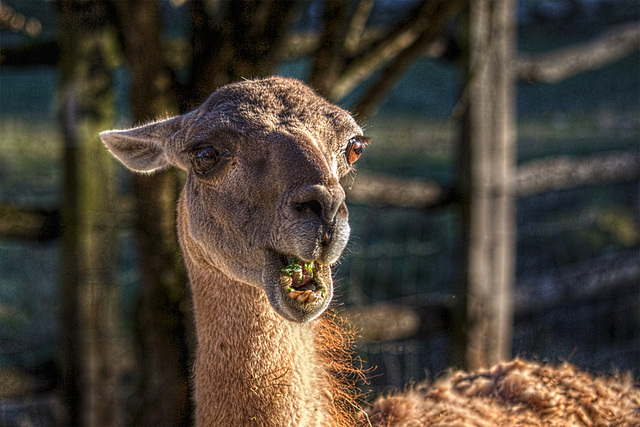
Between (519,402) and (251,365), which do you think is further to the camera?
(519,402)

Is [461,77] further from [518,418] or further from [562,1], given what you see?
[518,418]

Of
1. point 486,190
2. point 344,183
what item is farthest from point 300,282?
point 486,190

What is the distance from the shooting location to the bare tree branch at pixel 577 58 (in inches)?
190

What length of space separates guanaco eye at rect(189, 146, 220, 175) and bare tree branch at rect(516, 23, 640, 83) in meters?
3.28

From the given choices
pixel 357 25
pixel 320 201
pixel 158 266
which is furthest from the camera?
pixel 357 25

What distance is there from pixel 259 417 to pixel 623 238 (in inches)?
339

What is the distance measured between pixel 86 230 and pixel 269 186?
6.41ft

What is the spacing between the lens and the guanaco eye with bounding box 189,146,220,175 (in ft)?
6.81

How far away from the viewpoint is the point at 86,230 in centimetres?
349

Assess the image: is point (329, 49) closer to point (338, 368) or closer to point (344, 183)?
point (344, 183)

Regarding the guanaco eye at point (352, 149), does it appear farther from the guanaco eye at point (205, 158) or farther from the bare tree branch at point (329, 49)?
the bare tree branch at point (329, 49)

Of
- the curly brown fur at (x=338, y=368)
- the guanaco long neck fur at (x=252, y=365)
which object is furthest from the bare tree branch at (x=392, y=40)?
the guanaco long neck fur at (x=252, y=365)

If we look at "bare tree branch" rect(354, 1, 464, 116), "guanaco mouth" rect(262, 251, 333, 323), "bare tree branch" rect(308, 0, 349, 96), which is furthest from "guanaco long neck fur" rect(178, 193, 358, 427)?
"bare tree branch" rect(354, 1, 464, 116)

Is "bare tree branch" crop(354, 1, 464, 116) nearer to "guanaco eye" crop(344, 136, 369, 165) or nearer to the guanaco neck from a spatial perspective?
"guanaco eye" crop(344, 136, 369, 165)
